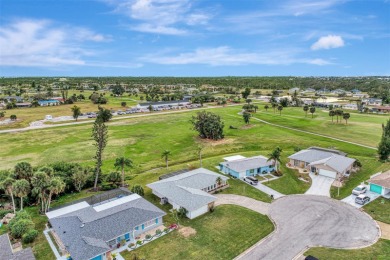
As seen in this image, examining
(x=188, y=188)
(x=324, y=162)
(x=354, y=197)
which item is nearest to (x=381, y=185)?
(x=354, y=197)

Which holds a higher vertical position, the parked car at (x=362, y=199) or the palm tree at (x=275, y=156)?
the palm tree at (x=275, y=156)

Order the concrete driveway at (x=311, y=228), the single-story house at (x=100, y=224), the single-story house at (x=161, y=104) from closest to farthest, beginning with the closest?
the single-story house at (x=100, y=224)
the concrete driveway at (x=311, y=228)
the single-story house at (x=161, y=104)

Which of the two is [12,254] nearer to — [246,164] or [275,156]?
[246,164]

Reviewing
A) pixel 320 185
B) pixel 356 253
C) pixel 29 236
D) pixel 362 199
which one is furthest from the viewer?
pixel 320 185

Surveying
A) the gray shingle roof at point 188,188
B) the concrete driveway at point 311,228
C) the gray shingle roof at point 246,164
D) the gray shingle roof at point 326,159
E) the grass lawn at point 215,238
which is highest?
the gray shingle roof at point 326,159

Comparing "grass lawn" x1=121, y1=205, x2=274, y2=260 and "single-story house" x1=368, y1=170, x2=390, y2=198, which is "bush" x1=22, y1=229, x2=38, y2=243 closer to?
"grass lawn" x1=121, y1=205, x2=274, y2=260

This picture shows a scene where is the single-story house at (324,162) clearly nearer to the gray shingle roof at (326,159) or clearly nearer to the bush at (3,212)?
the gray shingle roof at (326,159)

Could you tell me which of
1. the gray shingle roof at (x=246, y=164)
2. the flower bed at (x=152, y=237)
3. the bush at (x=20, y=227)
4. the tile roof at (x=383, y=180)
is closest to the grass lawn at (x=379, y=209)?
the tile roof at (x=383, y=180)
